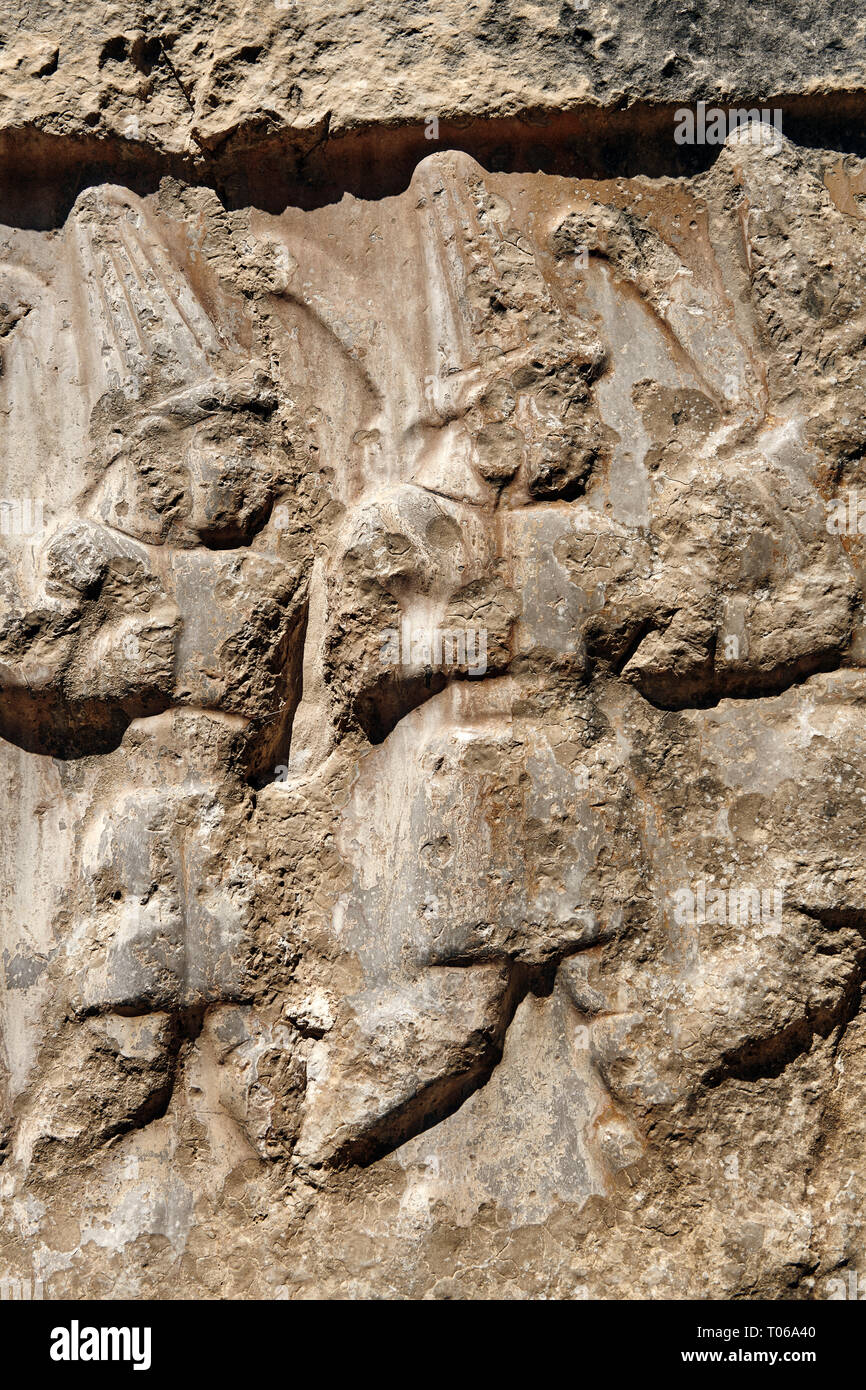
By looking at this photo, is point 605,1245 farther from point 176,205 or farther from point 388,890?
point 176,205

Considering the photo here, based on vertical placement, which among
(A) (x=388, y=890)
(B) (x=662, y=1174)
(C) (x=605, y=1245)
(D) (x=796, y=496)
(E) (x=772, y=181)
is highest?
(E) (x=772, y=181)

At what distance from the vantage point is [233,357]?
253 centimetres

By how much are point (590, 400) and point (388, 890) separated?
46.3 inches

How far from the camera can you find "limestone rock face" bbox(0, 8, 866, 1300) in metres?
2.36

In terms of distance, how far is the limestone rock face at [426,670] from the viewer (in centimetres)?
236

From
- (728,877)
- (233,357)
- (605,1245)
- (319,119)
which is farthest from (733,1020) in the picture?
(319,119)

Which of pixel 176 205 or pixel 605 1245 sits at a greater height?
pixel 176 205

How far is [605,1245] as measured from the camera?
7.73ft

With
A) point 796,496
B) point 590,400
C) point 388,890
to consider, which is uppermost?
point 590,400

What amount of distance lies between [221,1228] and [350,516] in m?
1.57

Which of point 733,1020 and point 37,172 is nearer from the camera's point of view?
point 733,1020

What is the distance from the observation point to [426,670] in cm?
240

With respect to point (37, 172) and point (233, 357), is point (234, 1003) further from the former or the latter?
point (37, 172)

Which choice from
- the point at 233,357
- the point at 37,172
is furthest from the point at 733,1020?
the point at 37,172
